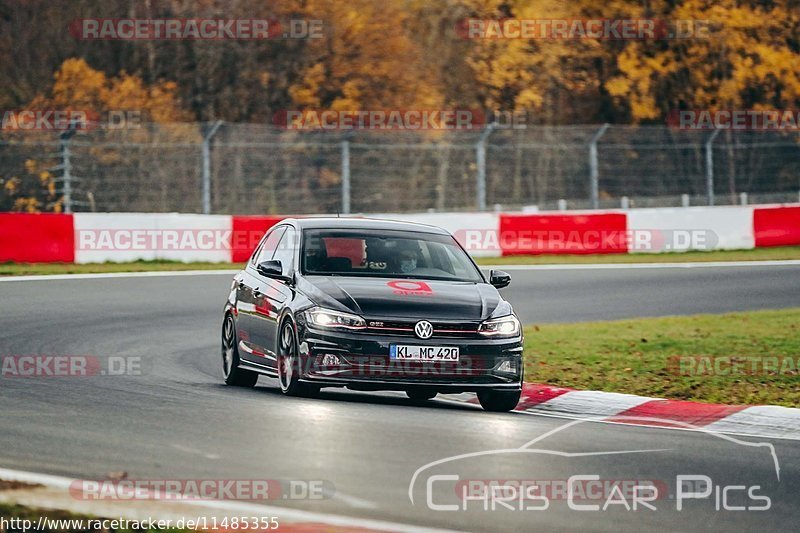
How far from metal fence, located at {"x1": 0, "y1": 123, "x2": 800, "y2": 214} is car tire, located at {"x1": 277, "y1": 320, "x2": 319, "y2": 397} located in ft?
57.2

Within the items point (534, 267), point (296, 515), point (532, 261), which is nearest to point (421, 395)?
point (296, 515)

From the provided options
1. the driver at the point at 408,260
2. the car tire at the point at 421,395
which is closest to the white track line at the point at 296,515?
the driver at the point at 408,260

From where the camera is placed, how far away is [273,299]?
466 inches

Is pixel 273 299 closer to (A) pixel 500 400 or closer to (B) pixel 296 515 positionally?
(A) pixel 500 400

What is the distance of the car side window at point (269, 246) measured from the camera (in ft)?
42.0

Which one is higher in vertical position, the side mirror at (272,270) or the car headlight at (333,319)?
the side mirror at (272,270)

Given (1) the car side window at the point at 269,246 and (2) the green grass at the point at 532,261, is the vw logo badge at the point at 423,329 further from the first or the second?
(2) the green grass at the point at 532,261

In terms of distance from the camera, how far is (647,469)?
852cm

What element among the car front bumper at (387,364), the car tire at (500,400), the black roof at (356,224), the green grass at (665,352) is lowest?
the green grass at (665,352)

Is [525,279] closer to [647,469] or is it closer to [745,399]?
[745,399]

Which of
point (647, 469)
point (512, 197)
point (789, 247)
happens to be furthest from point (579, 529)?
point (512, 197)

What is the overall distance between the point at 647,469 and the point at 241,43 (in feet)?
109

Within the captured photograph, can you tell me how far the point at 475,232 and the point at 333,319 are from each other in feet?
57.0

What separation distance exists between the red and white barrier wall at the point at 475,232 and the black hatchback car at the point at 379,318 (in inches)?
529
